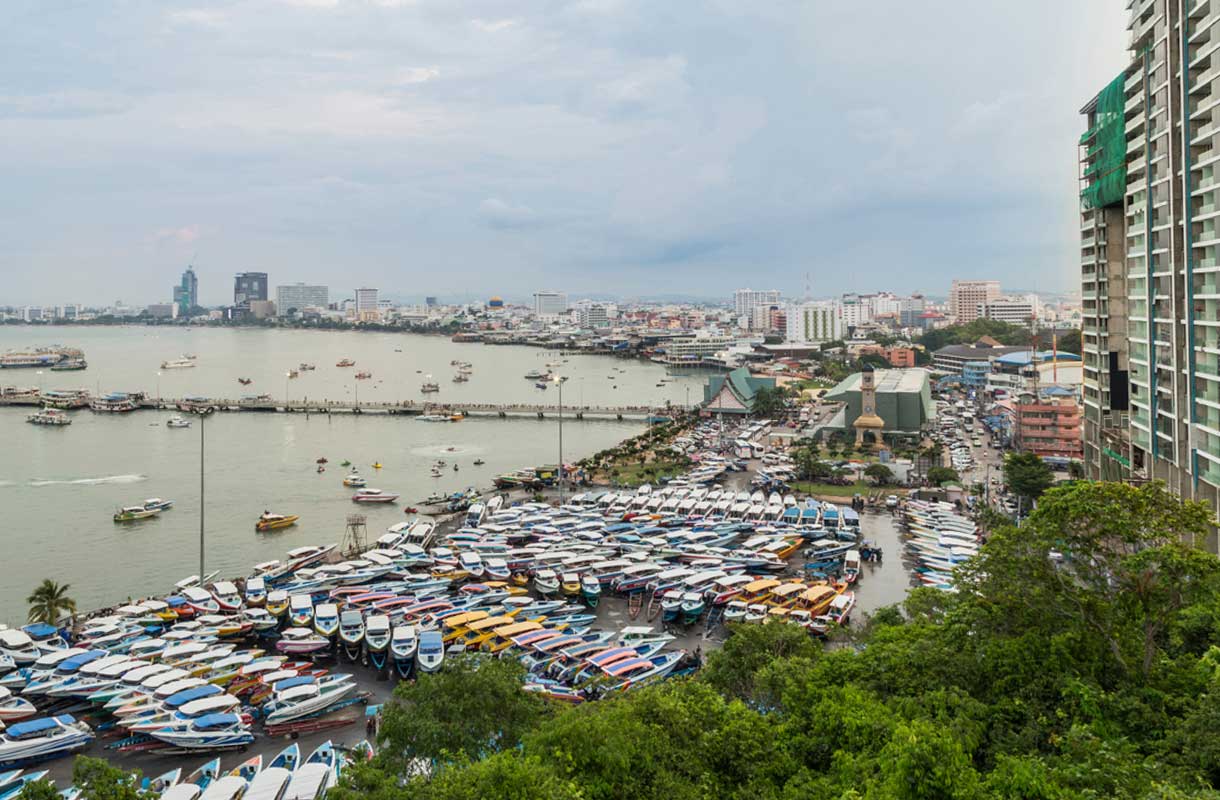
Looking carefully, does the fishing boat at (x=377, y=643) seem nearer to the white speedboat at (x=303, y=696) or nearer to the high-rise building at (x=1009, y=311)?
the white speedboat at (x=303, y=696)

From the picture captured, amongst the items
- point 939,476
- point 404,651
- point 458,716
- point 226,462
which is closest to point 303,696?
point 404,651

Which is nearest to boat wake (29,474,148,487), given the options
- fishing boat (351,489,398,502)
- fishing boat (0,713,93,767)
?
fishing boat (351,489,398,502)

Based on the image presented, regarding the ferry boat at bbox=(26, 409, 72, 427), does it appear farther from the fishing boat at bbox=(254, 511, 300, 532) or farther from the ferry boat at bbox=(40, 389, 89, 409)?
the fishing boat at bbox=(254, 511, 300, 532)

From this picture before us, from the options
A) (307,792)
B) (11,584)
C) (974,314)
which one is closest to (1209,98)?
(307,792)

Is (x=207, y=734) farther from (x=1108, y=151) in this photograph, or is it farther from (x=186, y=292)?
(x=186, y=292)

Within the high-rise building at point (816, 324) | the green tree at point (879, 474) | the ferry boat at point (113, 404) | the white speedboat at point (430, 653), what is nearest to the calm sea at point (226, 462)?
the ferry boat at point (113, 404)

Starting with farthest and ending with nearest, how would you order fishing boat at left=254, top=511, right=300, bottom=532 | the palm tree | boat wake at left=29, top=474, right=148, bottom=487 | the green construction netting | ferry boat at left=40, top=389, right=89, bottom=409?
ferry boat at left=40, top=389, right=89, bottom=409 < boat wake at left=29, top=474, right=148, bottom=487 < fishing boat at left=254, top=511, right=300, bottom=532 < the green construction netting < the palm tree
